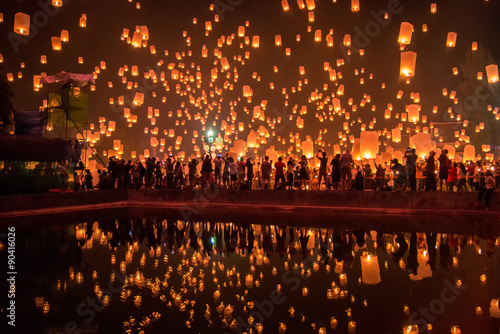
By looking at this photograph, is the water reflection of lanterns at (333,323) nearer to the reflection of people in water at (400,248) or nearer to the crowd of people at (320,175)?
the reflection of people in water at (400,248)

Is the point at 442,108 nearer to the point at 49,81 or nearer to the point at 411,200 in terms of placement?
the point at 411,200

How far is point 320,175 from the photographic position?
1489cm

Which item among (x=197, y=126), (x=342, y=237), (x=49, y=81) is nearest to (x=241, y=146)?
(x=197, y=126)

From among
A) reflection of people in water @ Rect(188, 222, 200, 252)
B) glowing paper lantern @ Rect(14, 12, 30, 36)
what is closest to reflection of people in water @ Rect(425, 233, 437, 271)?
reflection of people in water @ Rect(188, 222, 200, 252)

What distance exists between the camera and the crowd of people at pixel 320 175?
13547 millimetres

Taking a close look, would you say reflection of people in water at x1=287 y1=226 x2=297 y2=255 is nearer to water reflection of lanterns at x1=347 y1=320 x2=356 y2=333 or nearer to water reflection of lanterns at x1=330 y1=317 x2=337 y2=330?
water reflection of lanterns at x1=330 y1=317 x2=337 y2=330

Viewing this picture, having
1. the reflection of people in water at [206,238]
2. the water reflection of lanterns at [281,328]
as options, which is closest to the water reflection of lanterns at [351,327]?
the water reflection of lanterns at [281,328]

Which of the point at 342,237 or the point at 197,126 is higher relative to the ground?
the point at 197,126

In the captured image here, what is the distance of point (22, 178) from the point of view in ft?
47.1

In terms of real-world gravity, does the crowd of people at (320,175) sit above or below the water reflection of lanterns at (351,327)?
above

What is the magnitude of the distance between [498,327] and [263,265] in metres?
3.14

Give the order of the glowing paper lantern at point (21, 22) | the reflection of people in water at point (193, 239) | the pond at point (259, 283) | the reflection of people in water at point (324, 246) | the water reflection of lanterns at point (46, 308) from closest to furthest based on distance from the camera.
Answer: the pond at point (259, 283) < the water reflection of lanterns at point (46, 308) < the reflection of people in water at point (324, 246) < the reflection of people in water at point (193, 239) < the glowing paper lantern at point (21, 22)

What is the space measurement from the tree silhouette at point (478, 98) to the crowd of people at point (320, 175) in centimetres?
1693

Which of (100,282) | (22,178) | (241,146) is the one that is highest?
(241,146)
